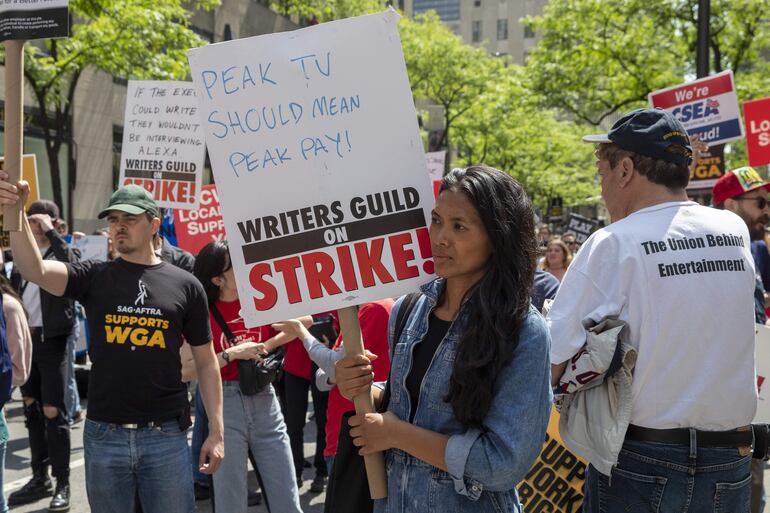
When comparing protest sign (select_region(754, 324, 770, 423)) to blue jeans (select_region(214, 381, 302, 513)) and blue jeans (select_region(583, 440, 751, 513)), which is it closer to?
blue jeans (select_region(583, 440, 751, 513))

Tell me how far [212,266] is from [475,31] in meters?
81.8

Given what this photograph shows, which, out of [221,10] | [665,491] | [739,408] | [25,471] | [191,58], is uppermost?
[221,10]

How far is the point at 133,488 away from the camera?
12.0 feet

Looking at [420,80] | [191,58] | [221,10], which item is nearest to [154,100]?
[191,58]

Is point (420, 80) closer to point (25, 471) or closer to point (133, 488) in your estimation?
point (25, 471)

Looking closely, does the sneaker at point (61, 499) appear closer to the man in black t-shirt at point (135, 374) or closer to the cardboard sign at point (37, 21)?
the man in black t-shirt at point (135, 374)

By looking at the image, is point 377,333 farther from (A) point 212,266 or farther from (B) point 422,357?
(B) point 422,357

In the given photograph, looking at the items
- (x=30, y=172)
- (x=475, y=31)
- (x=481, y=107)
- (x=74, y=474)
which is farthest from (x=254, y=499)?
(x=475, y=31)

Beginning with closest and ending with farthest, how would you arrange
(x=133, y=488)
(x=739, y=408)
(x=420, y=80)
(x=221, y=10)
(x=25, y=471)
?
(x=739, y=408), (x=133, y=488), (x=25, y=471), (x=221, y=10), (x=420, y=80)

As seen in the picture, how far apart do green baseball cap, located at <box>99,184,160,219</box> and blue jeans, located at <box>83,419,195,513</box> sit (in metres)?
1.02

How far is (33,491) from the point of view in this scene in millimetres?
5988

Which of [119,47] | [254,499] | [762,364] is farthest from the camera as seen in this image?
[119,47]

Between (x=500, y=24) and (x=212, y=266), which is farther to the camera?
(x=500, y=24)

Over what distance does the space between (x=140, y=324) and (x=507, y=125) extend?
34895 mm
